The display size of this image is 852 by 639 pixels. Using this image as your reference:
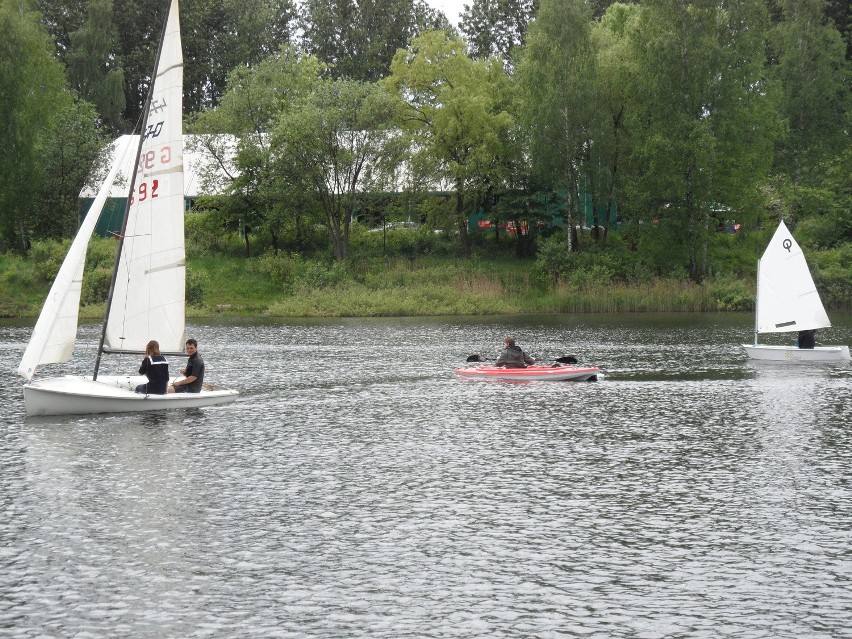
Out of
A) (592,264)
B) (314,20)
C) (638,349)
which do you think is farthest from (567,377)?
(314,20)

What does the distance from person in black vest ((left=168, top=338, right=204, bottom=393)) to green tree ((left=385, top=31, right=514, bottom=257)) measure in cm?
5308

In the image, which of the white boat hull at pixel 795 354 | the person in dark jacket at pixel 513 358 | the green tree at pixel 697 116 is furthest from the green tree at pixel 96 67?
the white boat hull at pixel 795 354

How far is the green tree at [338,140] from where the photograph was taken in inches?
3241

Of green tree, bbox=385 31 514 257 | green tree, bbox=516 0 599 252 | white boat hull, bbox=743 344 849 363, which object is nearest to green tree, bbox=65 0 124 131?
green tree, bbox=385 31 514 257

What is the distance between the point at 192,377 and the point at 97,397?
9.40 feet

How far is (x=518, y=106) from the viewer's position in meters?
86.1

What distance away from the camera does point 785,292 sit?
49.5 metres

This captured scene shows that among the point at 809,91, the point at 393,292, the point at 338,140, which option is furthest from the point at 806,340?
the point at 809,91

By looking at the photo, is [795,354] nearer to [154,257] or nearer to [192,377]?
[192,377]

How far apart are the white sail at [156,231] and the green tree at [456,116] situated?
5216 centimetres

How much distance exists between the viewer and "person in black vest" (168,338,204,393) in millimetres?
32541

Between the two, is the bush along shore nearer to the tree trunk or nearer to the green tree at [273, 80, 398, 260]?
the tree trunk

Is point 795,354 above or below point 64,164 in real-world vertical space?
below

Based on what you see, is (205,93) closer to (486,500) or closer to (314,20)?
(314,20)
